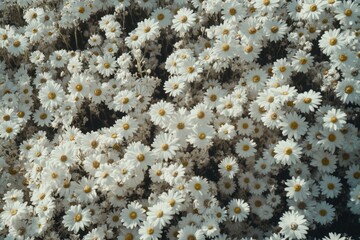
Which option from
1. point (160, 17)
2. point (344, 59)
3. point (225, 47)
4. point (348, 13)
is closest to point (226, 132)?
point (225, 47)

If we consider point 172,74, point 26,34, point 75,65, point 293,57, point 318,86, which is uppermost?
point 26,34

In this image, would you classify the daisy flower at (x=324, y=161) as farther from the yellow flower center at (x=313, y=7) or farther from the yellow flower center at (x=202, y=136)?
the yellow flower center at (x=313, y=7)

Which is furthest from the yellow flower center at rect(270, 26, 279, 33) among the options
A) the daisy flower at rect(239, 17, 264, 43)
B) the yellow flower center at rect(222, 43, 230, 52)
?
Result: the yellow flower center at rect(222, 43, 230, 52)

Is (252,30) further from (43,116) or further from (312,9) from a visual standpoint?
(43,116)

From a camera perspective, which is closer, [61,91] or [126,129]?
[126,129]

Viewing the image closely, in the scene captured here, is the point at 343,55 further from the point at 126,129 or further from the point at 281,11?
the point at 126,129

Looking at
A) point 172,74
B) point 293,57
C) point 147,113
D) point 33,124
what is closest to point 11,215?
point 33,124
